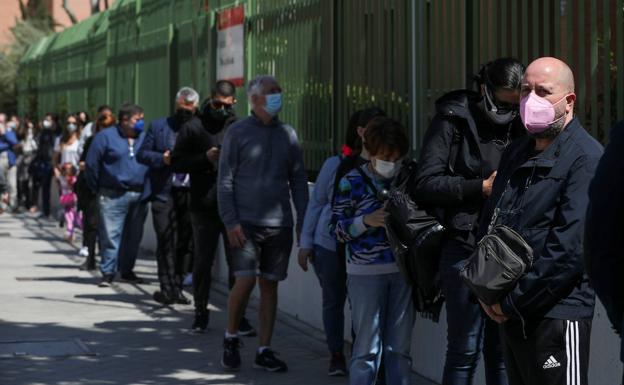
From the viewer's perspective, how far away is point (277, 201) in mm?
9305

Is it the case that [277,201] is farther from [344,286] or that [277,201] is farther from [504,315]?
[504,315]

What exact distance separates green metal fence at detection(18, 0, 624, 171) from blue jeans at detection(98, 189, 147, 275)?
1.56m

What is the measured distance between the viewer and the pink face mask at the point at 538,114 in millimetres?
5273

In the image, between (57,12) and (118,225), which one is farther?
(57,12)

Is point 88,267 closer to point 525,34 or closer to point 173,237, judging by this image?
point 173,237

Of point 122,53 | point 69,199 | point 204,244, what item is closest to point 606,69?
point 204,244

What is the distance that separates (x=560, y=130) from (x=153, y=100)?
1434 centimetres

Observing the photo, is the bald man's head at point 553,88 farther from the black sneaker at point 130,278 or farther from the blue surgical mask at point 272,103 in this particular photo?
the black sneaker at point 130,278

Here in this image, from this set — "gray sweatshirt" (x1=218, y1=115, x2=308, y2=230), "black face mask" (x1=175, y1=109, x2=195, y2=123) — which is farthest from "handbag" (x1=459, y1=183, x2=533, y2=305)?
"black face mask" (x1=175, y1=109, x2=195, y2=123)

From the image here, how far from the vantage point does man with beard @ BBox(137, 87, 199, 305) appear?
12633mm

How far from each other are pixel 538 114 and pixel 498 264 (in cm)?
59

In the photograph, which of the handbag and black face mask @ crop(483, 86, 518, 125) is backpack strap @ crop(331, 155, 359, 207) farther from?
the handbag

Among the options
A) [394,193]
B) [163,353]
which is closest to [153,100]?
[163,353]

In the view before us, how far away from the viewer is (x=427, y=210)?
6824mm
